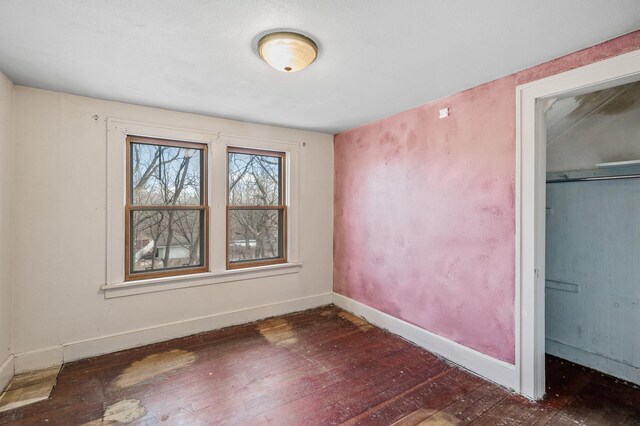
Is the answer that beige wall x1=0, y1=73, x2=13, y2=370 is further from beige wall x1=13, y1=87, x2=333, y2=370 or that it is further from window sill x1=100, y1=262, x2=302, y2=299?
window sill x1=100, y1=262, x2=302, y2=299

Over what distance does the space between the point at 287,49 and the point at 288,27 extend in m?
0.14

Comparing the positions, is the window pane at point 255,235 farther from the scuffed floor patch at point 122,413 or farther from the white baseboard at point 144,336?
the scuffed floor patch at point 122,413

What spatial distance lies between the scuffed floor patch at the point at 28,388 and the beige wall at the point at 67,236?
0.43 feet

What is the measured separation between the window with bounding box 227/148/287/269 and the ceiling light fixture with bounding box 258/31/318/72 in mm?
1855

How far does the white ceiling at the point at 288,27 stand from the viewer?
1.58 metres

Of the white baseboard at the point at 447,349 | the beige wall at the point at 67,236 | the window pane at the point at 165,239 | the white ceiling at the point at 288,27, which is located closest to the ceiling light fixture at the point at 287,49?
the white ceiling at the point at 288,27

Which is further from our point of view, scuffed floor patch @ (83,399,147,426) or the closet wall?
the closet wall

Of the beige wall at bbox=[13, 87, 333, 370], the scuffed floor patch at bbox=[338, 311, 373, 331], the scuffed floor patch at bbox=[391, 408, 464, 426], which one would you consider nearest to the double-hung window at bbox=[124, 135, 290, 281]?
the beige wall at bbox=[13, 87, 333, 370]

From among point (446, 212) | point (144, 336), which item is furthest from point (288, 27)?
point (144, 336)

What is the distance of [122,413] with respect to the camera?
2.06 metres

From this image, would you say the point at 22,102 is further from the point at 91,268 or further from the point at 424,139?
the point at 424,139

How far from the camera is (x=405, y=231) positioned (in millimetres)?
3279

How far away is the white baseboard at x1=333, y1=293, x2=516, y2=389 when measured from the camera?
2371mm

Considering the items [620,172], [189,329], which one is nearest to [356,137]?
[620,172]
